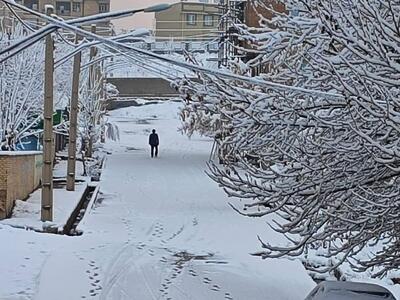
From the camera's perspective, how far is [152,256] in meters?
14.1

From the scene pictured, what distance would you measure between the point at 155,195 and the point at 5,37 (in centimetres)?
1007

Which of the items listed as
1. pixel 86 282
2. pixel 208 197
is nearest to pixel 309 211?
pixel 86 282

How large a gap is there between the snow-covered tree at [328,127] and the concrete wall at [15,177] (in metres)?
9.47

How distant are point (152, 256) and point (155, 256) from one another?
0.17 feet

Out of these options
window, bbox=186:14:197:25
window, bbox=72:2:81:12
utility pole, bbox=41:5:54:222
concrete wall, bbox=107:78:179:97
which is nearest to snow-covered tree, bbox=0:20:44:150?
utility pole, bbox=41:5:54:222

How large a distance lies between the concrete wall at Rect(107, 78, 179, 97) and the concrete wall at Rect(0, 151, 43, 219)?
43.7 metres

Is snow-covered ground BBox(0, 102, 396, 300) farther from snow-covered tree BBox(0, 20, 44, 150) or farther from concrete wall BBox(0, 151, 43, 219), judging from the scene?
snow-covered tree BBox(0, 20, 44, 150)

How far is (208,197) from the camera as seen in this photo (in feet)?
80.5

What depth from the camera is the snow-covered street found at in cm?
1118

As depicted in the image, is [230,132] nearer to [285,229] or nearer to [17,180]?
[285,229]

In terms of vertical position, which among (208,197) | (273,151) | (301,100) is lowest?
(208,197)

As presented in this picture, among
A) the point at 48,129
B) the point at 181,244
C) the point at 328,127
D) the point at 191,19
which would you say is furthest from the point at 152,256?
the point at 191,19

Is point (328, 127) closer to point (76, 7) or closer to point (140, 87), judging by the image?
point (140, 87)

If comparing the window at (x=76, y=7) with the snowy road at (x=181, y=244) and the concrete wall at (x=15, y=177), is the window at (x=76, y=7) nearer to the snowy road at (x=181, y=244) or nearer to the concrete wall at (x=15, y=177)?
Answer: the snowy road at (x=181, y=244)
